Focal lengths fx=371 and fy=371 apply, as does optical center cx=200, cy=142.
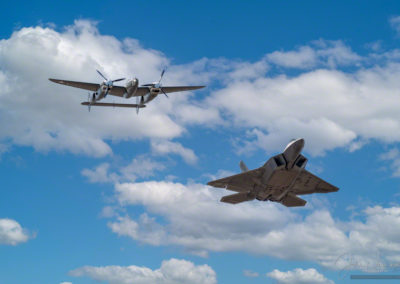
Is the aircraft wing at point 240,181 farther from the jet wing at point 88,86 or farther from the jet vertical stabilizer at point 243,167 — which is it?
the jet wing at point 88,86

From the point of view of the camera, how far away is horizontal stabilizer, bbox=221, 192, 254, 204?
53.6 meters

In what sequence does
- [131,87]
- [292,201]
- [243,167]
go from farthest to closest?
[131,87] < [243,167] < [292,201]

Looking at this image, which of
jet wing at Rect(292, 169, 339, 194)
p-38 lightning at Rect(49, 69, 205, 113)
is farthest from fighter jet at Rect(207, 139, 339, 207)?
p-38 lightning at Rect(49, 69, 205, 113)

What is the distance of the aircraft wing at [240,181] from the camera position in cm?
5041

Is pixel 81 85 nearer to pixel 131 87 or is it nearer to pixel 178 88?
pixel 131 87

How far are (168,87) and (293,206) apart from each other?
40.1 m

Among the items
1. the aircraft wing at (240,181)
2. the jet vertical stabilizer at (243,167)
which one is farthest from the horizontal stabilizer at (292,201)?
the jet vertical stabilizer at (243,167)

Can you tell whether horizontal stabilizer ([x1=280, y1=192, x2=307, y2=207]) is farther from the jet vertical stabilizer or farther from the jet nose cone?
the jet nose cone

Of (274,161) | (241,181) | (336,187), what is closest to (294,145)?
(274,161)

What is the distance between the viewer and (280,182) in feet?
161

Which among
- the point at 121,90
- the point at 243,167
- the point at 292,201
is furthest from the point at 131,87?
the point at 292,201

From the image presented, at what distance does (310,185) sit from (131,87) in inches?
1538

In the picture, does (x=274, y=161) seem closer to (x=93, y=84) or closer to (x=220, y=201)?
(x=220, y=201)

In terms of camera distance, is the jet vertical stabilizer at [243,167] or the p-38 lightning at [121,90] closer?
the jet vertical stabilizer at [243,167]
